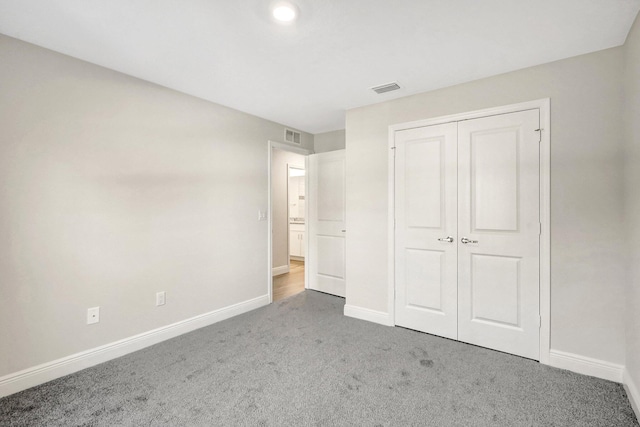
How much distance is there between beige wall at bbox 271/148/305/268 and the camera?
5.64 metres

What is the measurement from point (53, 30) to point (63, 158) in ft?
2.84

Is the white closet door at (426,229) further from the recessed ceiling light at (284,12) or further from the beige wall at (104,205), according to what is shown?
the beige wall at (104,205)

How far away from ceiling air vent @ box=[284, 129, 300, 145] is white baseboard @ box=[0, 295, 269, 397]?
7.79 feet

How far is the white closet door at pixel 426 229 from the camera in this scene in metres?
2.85

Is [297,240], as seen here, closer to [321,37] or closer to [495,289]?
[495,289]

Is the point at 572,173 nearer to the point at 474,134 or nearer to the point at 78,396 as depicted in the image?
the point at 474,134

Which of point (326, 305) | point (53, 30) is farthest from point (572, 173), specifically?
point (53, 30)

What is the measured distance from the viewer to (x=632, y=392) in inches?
75.1

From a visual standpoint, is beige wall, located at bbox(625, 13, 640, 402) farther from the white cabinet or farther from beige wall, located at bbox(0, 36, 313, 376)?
the white cabinet

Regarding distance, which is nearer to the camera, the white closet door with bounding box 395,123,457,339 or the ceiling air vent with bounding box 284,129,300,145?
Result: the white closet door with bounding box 395,123,457,339

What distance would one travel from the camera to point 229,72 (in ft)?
8.44

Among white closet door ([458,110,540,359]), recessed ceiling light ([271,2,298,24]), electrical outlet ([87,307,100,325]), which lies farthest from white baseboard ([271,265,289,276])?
recessed ceiling light ([271,2,298,24])

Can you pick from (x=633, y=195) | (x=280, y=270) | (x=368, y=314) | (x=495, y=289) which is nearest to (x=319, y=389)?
(x=368, y=314)

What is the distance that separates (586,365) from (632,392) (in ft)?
1.06
